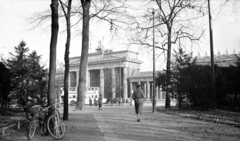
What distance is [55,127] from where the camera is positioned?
8.09m

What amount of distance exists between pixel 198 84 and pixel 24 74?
13.9 metres

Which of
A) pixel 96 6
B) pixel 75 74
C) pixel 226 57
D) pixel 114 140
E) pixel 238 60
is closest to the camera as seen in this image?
pixel 114 140

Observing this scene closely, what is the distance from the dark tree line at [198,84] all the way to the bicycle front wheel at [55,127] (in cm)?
1482

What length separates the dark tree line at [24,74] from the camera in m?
22.5

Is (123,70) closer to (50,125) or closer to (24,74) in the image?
(24,74)

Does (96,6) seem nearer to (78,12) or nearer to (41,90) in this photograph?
(78,12)

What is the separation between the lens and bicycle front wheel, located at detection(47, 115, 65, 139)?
8.05m

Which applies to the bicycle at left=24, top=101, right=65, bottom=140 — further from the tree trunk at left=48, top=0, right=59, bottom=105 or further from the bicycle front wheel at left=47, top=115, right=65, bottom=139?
the tree trunk at left=48, top=0, right=59, bottom=105

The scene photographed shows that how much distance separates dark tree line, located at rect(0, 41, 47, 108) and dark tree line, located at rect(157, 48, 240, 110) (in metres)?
10.3

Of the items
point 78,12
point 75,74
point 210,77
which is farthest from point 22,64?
point 75,74

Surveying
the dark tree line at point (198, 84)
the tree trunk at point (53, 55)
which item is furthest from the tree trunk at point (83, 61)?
the dark tree line at point (198, 84)

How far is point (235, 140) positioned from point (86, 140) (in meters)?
3.95

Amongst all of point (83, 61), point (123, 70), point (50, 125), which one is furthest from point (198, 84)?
point (123, 70)

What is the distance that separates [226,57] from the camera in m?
54.8
